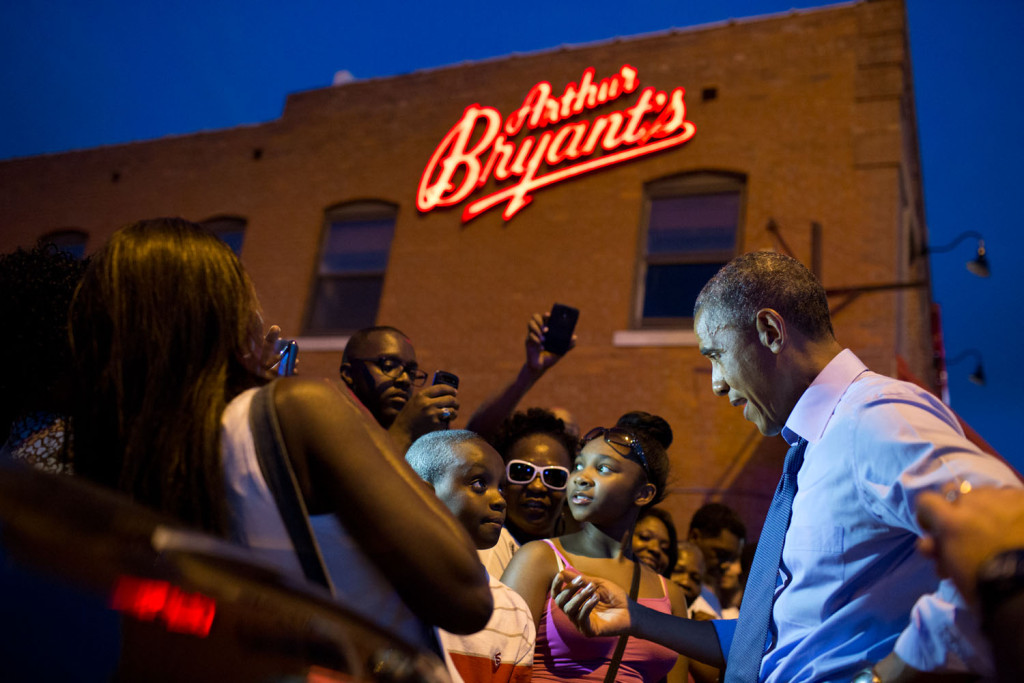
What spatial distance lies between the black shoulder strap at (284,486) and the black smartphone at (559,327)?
3.33m

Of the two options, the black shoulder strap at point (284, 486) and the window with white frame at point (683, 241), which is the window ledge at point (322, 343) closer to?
the window with white frame at point (683, 241)

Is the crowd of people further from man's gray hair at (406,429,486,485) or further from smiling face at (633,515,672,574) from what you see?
smiling face at (633,515,672,574)

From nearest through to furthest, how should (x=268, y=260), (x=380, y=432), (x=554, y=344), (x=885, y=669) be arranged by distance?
1. (x=380, y=432)
2. (x=885, y=669)
3. (x=554, y=344)
4. (x=268, y=260)

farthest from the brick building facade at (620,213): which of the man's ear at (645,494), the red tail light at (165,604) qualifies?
the red tail light at (165,604)

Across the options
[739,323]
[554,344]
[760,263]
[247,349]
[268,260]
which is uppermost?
[268,260]

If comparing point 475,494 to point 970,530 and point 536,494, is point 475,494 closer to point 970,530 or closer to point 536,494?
point 536,494

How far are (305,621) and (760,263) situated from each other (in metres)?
1.82

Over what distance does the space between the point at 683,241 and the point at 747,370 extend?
25.9 feet

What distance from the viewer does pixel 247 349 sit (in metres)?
1.35

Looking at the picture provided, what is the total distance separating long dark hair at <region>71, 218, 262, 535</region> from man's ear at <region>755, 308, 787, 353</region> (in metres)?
1.43

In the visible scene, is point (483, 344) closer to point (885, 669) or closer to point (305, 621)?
point (885, 669)

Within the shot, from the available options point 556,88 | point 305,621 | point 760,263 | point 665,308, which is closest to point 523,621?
point 760,263

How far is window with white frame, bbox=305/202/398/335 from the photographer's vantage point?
11.3 metres

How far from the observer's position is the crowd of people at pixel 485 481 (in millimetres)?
1211
